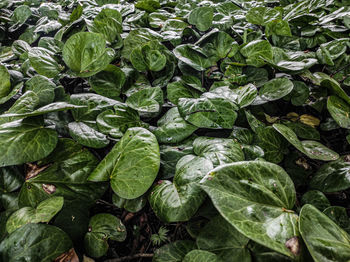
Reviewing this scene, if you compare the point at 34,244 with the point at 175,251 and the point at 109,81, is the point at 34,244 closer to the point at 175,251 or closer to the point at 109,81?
the point at 175,251

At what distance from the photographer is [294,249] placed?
49 centimetres

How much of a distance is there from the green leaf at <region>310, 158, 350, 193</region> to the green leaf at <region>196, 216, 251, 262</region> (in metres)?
0.40

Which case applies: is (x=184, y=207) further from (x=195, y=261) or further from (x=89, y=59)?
(x=89, y=59)

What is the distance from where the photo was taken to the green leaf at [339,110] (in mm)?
855

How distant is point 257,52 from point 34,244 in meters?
1.24

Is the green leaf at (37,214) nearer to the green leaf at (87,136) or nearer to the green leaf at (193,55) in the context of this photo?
the green leaf at (87,136)

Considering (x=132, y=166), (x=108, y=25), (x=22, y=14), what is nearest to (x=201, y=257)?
(x=132, y=166)

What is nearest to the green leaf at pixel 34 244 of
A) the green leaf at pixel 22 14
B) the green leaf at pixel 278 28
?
the green leaf at pixel 278 28

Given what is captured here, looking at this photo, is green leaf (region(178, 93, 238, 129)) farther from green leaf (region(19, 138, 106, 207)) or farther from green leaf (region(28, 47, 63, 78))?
green leaf (region(28, 47, 63, 78))

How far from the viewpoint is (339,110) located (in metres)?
0.91

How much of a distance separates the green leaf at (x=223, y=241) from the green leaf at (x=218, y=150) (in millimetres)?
187

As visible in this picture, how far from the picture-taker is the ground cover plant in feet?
1.91

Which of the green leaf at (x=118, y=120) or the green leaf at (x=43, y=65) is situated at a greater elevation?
the green leaf at (x=43, y=65)

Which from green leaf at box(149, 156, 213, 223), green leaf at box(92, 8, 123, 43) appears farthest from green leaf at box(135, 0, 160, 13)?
green leaf at box(149, 156, 213, 223)
